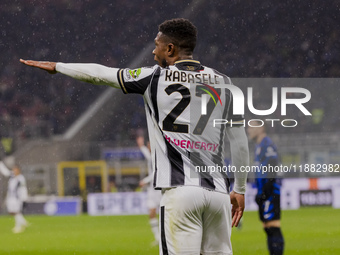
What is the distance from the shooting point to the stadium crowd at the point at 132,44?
11.7 metres

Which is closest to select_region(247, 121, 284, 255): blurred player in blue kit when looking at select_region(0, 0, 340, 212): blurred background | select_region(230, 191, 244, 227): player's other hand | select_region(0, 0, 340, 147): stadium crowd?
select_region(230, 191, 244, 227): player's other hand

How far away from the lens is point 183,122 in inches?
94.0

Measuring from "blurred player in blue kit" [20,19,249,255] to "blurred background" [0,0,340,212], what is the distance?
328 inches

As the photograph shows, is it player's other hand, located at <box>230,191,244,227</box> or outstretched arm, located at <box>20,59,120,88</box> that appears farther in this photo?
player's other hand, located at <box>230,191,244,227</box>

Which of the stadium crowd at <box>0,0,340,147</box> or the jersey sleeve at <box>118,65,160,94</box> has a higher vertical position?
the stadium crowd at <box>0,0,340,147</box>

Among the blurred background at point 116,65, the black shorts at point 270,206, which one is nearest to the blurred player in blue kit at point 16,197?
the blurred background at point 116,65

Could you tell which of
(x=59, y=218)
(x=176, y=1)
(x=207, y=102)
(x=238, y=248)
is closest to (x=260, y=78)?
(x=176, y=1)

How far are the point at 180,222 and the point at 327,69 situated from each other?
33.2 feet

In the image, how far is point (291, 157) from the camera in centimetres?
1089

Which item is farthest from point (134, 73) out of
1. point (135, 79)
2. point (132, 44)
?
point (132, 44)

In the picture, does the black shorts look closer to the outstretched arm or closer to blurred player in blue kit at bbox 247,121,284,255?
blurred player in blue kit at bbox 247,121,284,255

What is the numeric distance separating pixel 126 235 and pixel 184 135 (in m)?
7.03

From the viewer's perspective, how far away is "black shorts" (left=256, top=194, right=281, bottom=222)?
470 centimetres

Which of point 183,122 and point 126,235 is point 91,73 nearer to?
point 183,122
